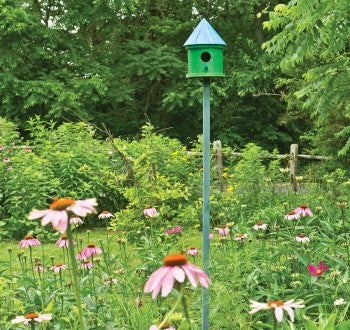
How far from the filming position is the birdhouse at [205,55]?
3.30 m

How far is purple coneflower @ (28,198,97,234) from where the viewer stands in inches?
46.2

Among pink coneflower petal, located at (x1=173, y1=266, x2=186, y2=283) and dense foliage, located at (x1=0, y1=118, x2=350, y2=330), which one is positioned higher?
pink coneflower petal, located at (x1=173, y1=266, x2=186, y2=283)

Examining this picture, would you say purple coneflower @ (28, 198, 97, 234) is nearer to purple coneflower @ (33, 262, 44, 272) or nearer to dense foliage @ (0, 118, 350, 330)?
dense foliage @ (0, 118, 350, 330)

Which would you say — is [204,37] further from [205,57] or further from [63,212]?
[63,212]

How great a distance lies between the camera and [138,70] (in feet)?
52.0

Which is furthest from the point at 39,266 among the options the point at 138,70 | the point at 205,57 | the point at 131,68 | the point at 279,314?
the point at 131,68

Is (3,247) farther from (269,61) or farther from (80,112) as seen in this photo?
(269,61)

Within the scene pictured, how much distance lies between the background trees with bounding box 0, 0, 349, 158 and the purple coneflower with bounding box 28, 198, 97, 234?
456 inches

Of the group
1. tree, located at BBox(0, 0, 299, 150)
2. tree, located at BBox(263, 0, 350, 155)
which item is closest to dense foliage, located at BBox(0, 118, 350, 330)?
tree, located at BBox(263, 0, 350, 155)

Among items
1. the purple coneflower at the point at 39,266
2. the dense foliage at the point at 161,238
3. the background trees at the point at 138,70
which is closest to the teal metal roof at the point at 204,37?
the dense foliage at the point at 161,238

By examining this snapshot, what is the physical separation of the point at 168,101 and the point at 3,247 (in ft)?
31.7

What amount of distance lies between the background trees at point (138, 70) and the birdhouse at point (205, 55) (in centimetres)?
937

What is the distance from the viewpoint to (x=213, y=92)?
16.8 m

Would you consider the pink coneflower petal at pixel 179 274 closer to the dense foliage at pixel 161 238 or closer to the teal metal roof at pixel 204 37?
the dense foliage at pixel 161 238
